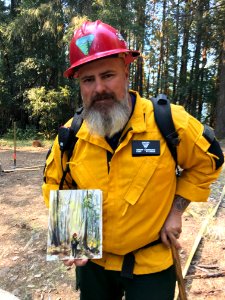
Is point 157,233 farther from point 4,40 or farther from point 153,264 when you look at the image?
point 4,40

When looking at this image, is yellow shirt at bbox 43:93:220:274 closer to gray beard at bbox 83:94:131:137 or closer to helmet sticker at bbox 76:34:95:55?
gray beard at bbox 83:94:131:137

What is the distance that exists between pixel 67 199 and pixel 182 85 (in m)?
20.0

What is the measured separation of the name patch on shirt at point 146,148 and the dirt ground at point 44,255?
2.12m

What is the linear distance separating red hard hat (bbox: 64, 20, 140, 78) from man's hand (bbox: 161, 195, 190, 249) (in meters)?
0.93

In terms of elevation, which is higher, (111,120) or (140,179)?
(111,120)

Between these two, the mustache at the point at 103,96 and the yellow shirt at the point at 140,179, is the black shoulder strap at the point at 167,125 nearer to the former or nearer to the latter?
the yellow shirt at the point at 140,179

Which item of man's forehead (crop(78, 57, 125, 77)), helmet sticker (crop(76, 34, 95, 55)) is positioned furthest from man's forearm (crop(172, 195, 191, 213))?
helmet sticker (crop(76, 34, 95, 55))

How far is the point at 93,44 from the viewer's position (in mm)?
1830

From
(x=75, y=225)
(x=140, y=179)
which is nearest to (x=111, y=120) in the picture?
(x=140, y=179)

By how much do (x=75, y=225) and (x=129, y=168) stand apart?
43 centimetres

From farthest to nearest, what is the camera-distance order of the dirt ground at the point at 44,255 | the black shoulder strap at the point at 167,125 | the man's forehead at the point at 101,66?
the dirt ground at the point at 44,255
the man's forehead at the point at 101,66
the black shoulder strap at the point at 167,125

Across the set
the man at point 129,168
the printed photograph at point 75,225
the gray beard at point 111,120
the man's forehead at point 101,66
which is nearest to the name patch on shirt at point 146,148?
the man at point 129,168

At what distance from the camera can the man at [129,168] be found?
5.72 ft

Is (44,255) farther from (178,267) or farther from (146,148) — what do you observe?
(146,148)
